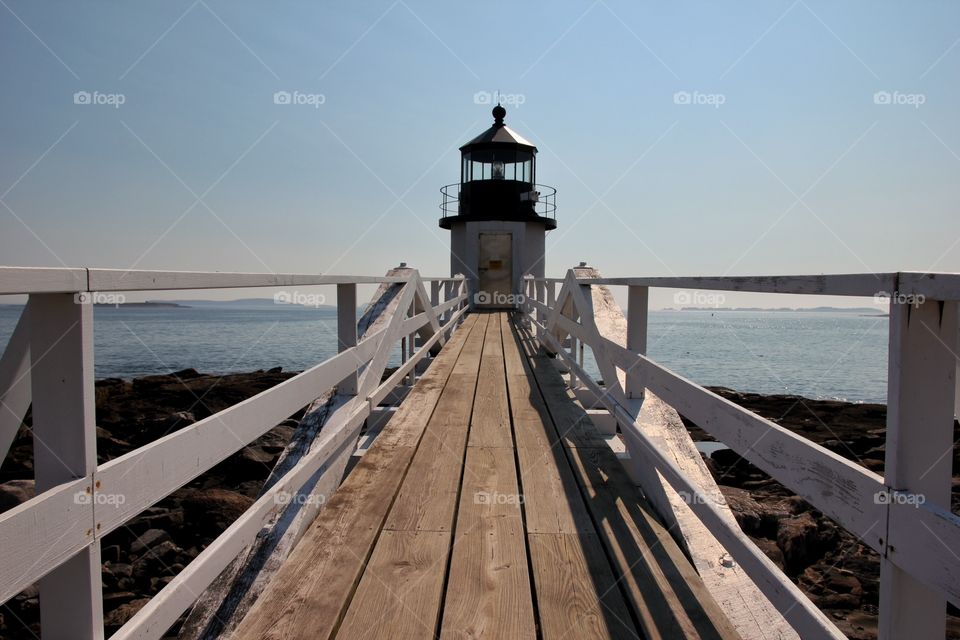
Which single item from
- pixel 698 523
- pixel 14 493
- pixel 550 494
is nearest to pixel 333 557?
pixel 550 494

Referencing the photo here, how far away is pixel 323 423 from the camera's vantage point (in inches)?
122

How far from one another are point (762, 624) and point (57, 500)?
2.03m

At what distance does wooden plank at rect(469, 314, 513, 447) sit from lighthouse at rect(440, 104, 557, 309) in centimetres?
1035

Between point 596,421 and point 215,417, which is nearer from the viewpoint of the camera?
point 215,417

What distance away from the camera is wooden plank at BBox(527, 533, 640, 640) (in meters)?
1.84

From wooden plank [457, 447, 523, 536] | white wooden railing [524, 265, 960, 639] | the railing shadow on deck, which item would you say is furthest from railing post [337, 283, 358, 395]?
white wooden railing [524, 265, 960, 639]

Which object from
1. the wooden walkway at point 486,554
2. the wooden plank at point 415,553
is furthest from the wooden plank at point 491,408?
the wooden plank at point 415,553

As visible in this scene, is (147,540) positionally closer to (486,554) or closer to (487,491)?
(487,491)

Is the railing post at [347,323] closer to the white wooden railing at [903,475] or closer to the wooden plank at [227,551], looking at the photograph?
the wooden plank at [227,551]

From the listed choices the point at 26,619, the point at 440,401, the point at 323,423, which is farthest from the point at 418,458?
the point at 26,619

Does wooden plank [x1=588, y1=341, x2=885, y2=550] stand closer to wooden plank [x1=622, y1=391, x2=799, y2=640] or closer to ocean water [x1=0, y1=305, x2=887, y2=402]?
wooden plank [x1=622, y1=391, x2=799, y2=640]

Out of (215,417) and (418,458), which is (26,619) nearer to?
(418,458)

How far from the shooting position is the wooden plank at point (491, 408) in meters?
3.88

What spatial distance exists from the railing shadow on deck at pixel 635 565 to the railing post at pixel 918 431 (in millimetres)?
824
